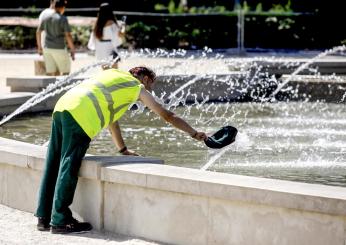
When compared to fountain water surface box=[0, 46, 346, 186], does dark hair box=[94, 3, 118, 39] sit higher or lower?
higher

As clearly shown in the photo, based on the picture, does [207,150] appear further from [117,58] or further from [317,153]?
[117,58]

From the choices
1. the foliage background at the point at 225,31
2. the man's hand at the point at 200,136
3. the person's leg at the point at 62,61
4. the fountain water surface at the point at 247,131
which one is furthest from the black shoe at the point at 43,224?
the foliage background at the point at 225,31

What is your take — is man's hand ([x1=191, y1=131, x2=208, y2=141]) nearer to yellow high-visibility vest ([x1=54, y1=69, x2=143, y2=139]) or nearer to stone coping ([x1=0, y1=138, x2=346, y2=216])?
stone coping ([x1=0, y1=138, x2=346, y2=216])

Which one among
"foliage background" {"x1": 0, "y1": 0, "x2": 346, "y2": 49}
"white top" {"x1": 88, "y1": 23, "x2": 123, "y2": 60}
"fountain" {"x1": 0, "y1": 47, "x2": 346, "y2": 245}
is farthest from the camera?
"foliage background" {"x1": 0, "y1": 0, "x2": 346, "y2": 49}

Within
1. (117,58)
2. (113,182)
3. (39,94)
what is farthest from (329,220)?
(117,58)

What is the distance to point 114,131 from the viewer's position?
7680 mm

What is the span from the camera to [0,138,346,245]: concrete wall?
20.2 feet

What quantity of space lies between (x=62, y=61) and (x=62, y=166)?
8.10 m

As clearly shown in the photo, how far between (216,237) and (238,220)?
22 centimetres

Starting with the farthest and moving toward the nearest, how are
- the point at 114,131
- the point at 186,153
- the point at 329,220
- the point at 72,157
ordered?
the point at 186,153, the point at 114,131, the point at 72,157, the point at 329,220

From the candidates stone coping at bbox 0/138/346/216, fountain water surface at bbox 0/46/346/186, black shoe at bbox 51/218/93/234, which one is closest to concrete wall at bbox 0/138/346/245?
stone coping at bbox 0/138/346/216

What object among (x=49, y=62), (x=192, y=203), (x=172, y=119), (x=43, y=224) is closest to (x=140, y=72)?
(x=172, y=119)

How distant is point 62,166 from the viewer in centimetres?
710

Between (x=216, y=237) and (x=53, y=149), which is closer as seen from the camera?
(x=216, y=237)
